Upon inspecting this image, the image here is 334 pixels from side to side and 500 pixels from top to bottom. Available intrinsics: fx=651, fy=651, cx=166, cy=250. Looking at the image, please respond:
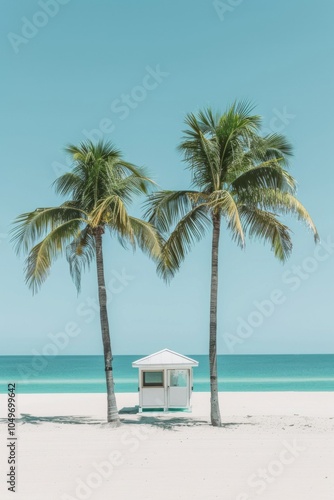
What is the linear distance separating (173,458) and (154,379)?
713 centimetres

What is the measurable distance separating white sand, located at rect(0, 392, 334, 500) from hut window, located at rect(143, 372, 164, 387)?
→ 2.67ft

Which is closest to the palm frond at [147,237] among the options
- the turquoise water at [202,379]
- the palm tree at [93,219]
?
the palm tree at [93,219]

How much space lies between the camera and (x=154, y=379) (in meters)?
17.7

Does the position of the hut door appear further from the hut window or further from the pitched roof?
the pitched roof

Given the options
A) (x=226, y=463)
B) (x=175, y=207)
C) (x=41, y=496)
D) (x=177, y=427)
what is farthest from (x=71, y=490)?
(x=175, y=207)

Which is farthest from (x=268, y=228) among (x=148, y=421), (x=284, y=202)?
(x=148, y=421)

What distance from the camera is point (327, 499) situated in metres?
7.87

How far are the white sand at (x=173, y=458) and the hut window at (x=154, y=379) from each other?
815 millimetres

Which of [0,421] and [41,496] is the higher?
[41,496]

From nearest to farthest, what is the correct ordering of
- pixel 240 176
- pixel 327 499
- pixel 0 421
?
pixel 327 499 < pixel 240 176 < pixel 0 421

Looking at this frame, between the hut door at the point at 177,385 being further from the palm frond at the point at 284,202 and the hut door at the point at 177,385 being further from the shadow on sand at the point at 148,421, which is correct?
the palm frond at the point at 284,202

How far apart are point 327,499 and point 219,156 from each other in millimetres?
8535

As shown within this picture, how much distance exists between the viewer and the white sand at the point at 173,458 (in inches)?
328

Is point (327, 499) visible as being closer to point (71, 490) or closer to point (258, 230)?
point (71, 490)
